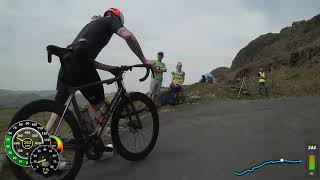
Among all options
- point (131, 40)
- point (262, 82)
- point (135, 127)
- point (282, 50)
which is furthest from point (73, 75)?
point (282, 50)

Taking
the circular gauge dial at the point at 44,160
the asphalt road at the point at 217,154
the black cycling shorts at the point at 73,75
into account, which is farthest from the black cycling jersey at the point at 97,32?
the asphalt road at the point at 217,154

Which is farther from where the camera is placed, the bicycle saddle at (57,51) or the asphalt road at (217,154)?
the asphalt road at (217,154)

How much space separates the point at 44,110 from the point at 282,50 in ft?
229

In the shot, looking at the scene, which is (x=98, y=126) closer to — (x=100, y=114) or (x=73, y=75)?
(x=100, y=114)

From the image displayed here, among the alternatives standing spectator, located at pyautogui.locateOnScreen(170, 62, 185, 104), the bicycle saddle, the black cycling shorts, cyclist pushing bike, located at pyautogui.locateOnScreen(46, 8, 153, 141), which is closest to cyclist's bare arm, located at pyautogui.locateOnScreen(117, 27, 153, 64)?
cyclist pushing bike, located at pyautogui.locateOnScreen(46, 8, 153, 141)

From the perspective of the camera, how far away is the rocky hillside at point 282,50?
160ft

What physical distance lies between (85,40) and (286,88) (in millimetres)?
29267

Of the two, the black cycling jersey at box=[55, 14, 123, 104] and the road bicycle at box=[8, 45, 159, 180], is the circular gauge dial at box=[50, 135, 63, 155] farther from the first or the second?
the black cycling jersey at box=[55, 14, 123, 104]

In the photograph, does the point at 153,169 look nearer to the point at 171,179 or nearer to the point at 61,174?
the point at 171,179

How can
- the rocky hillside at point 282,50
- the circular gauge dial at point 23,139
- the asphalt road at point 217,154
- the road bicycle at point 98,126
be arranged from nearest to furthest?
the circular gauge dial at point 23,139 < the road bicycle at point 98,126 < the asphalt road at point 217,154 < the rocky hillside at point 282,50

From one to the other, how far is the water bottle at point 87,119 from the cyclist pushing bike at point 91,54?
22 cm

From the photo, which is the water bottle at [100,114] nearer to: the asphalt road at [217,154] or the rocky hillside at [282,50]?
the asphalt road at [217,154]

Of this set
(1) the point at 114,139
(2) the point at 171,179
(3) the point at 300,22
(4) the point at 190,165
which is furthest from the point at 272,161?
(3) the point at 300,22

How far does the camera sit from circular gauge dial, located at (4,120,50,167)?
3844mm
